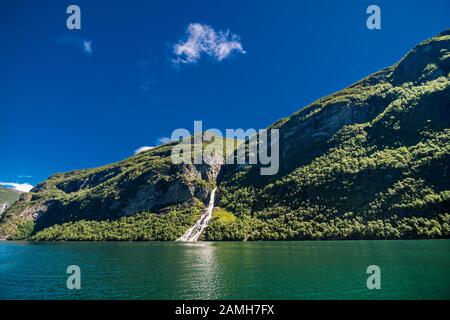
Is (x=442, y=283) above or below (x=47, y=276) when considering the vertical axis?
above

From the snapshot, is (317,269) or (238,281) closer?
(238,281)

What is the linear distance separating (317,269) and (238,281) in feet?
75.4
